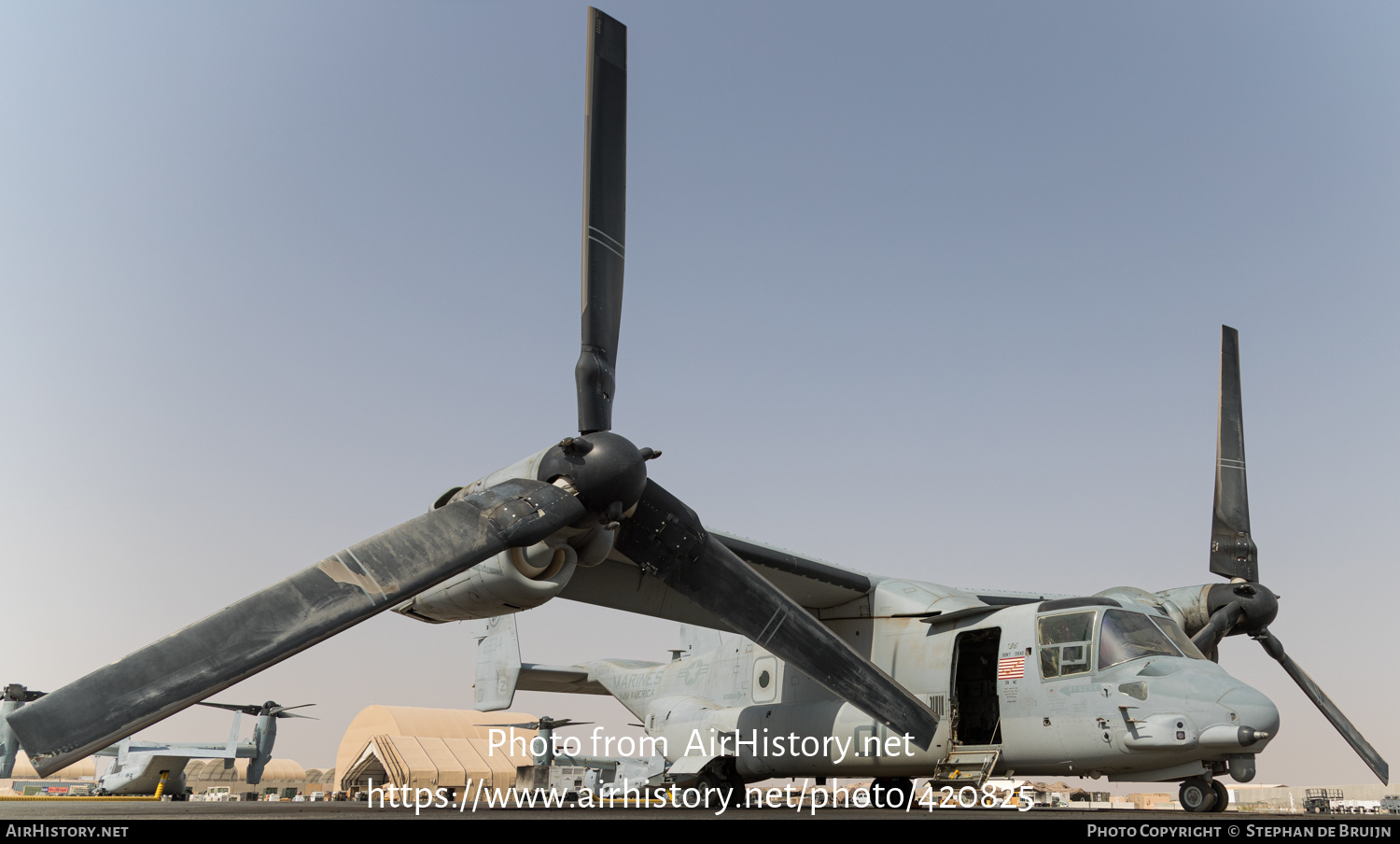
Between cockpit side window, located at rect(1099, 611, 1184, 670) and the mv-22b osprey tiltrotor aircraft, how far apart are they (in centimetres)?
2

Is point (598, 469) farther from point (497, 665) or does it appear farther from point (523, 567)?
point (497, 665)

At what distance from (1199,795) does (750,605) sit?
539 centimetres

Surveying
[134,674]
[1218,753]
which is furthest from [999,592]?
[134,674]

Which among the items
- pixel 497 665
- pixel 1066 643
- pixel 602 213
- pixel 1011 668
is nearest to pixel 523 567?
pixel 602 213

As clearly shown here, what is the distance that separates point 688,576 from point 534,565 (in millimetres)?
1955

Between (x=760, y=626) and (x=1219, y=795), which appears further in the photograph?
(x=760, y=626)

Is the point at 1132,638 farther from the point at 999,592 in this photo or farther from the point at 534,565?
the point at 534,565

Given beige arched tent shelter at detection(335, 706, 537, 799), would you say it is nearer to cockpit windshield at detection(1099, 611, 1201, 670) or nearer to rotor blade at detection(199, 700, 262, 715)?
rotor blade at detection(199, 700, 262, 715)

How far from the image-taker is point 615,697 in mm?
18594

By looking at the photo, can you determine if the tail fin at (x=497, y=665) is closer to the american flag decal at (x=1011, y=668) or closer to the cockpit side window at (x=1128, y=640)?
the american flag decal at (x=1011, y=668)

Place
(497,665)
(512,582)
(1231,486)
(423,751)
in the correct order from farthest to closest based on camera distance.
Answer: (423,751) → (497,665) → (1231,486) → (512,582)

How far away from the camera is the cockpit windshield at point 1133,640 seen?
11.2m

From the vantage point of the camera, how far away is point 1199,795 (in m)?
10.3
